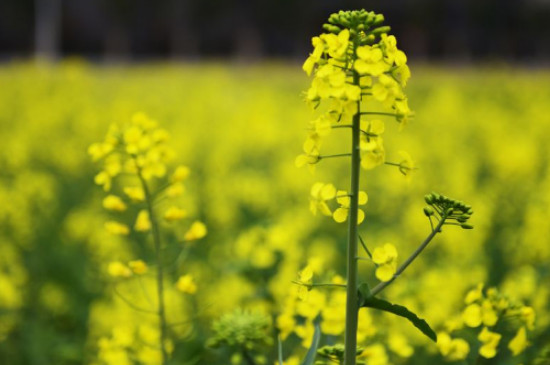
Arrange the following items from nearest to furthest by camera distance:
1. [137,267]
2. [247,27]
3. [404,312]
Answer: [404,312]
[137,267]
[247,27]

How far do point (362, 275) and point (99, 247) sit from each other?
1835 mm

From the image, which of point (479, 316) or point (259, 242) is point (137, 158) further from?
point (479, 316)

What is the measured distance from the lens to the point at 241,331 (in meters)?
1.71

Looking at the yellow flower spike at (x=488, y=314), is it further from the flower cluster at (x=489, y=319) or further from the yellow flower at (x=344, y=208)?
the yellow flower at (x=344, y=208)

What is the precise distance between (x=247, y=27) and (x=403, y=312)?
1338 inches

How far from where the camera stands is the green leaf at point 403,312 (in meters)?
1.21

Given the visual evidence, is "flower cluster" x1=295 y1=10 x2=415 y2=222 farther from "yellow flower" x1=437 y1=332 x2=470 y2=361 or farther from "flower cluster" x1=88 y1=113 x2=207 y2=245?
"flower cluster" x1=88 y1=113 x2=207 y2=245

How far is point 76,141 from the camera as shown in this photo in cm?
926

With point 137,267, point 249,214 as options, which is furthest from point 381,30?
point 249,214

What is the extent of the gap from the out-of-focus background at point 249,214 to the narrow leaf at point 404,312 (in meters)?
0.40

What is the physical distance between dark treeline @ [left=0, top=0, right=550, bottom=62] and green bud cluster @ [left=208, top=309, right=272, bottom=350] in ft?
105

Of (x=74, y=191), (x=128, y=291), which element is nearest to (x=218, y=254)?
(x=128, y=291)

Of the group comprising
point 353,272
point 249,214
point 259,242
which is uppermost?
point 353,272

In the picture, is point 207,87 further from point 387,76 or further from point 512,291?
point 387,76
